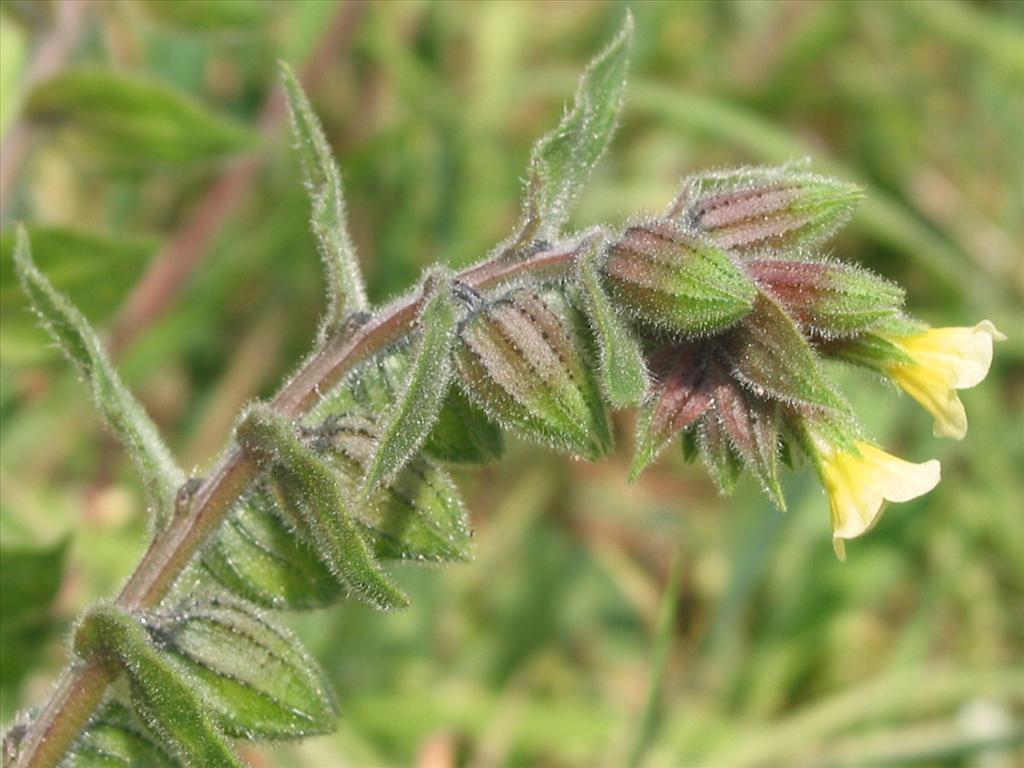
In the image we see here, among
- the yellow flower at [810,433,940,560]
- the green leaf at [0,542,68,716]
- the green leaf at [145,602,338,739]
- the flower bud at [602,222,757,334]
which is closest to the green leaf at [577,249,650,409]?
the flower bud at [602,222,757,334]

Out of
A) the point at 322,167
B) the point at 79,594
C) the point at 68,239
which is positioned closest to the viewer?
the point at 322,167

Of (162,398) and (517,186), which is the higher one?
(517,186)

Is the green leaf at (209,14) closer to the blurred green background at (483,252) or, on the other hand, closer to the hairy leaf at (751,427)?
the blurred green background at (483,252)

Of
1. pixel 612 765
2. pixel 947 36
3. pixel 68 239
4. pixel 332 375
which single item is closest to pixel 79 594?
pixel 68 239

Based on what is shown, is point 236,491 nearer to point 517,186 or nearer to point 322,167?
point 322,167

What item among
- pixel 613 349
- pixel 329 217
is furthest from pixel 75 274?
pixel 613 349

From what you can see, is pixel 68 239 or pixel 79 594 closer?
pixel 68 239

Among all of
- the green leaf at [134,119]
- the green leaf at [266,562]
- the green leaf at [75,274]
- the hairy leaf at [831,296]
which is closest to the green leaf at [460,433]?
the green leaf at [266,562]
